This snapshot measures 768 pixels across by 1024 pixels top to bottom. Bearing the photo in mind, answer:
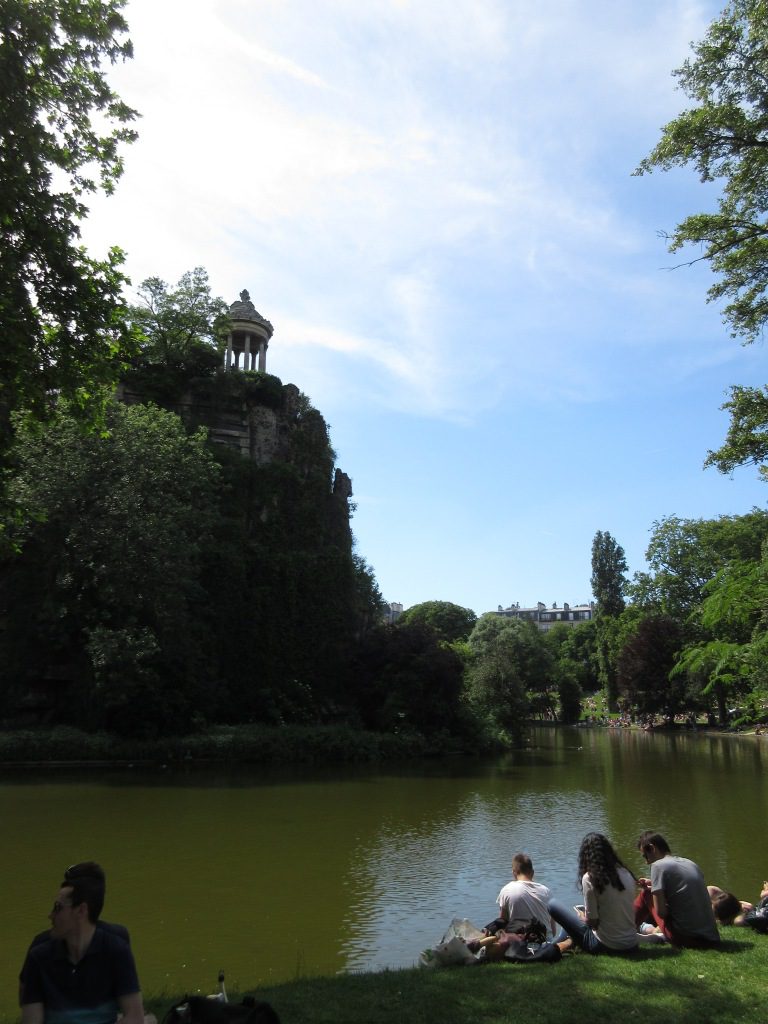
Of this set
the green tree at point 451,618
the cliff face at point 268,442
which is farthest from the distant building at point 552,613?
the cliff face at point 268,442

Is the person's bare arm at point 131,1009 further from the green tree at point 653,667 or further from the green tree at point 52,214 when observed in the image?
the green tree at point 653,667

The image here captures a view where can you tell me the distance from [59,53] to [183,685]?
2586 cm

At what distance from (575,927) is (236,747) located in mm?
24593

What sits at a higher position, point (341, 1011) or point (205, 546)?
point (205, 546)

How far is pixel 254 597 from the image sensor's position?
123ft

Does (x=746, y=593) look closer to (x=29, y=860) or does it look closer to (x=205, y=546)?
(x=29, y=860)

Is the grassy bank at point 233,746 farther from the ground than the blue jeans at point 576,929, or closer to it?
farther from the ground

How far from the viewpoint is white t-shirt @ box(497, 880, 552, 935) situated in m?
7.14

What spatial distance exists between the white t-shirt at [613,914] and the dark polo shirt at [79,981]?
452 cm

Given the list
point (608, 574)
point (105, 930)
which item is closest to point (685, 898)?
point (105, 930)

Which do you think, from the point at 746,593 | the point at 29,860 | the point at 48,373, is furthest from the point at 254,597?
the point at 746,593

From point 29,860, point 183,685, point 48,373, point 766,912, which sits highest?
point 48,373

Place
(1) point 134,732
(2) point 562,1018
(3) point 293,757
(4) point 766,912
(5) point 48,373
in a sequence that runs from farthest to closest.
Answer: (3) point 293,757 < (1) point 134,732 < (5) point 48,373 < (4) point 766,912 < (2) point 562,1018

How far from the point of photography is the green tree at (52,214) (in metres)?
9.27
